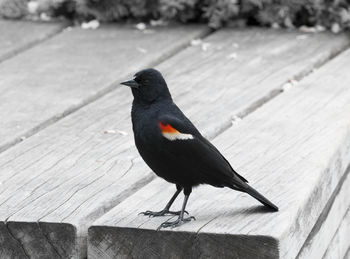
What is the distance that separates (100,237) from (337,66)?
2115 mm

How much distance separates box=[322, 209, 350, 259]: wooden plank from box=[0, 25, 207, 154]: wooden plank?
1.19m

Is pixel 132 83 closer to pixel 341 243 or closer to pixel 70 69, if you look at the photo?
pixel 341 243

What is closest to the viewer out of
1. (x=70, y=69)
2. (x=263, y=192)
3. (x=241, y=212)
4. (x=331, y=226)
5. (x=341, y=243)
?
(x=241, y=212)

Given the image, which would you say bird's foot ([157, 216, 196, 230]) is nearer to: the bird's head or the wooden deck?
the wooden deck

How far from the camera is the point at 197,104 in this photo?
3.76 metres

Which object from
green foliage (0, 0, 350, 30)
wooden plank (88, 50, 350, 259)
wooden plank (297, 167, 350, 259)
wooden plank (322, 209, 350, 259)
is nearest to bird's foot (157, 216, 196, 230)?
wooden plank (88, 50, 350, 259)

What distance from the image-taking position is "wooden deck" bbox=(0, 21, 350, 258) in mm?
2426

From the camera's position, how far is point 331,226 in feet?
9.87

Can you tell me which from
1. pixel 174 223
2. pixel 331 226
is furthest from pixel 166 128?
pixel 331 226

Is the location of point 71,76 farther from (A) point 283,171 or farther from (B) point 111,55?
(A) point 283,171

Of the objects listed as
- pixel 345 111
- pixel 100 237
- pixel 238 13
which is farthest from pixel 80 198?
pixel 238 13

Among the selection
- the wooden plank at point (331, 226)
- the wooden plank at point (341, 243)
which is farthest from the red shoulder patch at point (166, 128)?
the wooden plank at point (341, 243)

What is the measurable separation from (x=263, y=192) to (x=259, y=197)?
0.20m

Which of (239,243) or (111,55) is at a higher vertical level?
(239,243)
